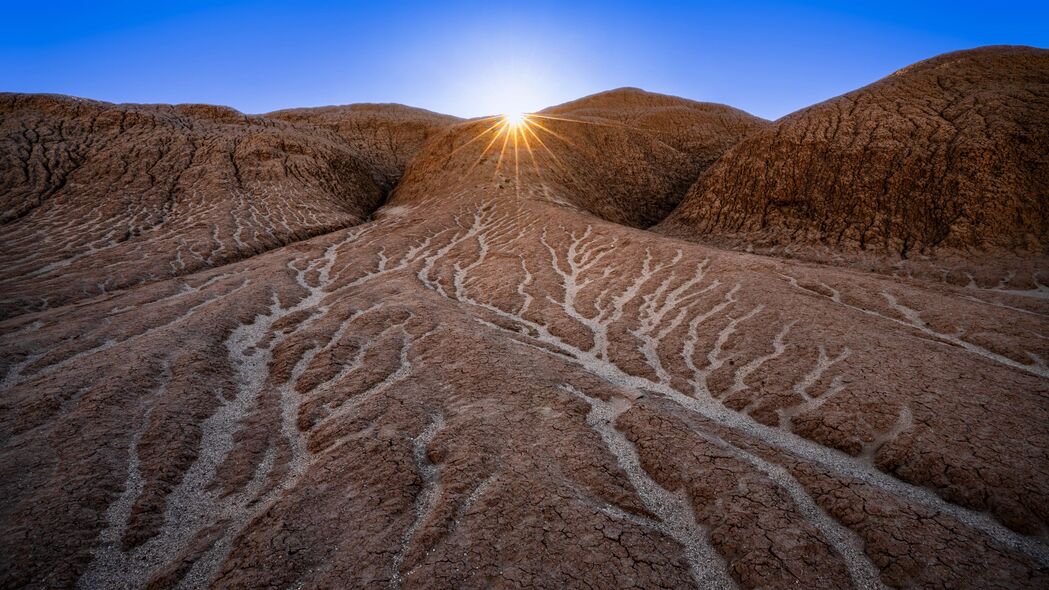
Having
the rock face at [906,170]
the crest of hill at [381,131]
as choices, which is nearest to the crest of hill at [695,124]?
the rock face at [906,170]

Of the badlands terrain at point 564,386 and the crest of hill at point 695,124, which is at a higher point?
the crest of hill at point 695,124

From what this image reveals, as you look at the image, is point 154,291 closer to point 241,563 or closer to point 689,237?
point 241,563

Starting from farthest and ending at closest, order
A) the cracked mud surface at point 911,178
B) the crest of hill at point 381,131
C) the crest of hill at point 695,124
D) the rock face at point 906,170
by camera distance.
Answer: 1. the crest of hill at point 381,131
2. the crest of hill at point 695,124
3. the rock face at point 906,170
4. the cracked mud surface at point 911,178

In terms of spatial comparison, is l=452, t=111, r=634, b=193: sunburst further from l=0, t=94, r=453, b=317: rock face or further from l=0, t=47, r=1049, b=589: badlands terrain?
l=0, t=94, r=453, b=317: rock face

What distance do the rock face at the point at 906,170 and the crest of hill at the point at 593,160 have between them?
5.00m

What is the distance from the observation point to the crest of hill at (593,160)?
2916cm

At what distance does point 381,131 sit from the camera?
45.8 meters

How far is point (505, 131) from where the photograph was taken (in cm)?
3412

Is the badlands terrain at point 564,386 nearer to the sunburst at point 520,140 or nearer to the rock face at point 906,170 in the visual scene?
the rock face at point 906,170

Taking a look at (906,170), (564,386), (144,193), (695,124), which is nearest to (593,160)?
(695,124)

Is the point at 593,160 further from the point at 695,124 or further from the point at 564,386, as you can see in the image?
the point at 564,386

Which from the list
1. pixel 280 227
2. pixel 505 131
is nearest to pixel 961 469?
pixel 280 227

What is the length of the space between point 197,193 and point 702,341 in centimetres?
3126

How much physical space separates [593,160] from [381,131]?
25.9 m
